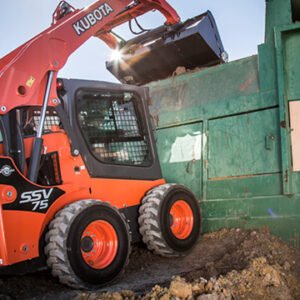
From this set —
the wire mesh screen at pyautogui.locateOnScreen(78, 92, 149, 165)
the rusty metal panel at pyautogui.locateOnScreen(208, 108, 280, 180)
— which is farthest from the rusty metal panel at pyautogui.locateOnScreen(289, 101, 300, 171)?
the wire mesh screen at pyautogui.locateOnScreen(78, 92, 149, 165)

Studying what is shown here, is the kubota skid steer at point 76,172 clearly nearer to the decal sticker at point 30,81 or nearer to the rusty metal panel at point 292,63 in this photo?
the decal sticker at point 30,81

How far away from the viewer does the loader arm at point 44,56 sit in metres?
3.09

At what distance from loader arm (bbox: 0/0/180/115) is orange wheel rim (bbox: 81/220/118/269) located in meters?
1.11

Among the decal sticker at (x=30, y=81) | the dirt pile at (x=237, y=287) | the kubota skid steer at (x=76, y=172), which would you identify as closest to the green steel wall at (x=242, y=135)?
the kubota skid steer at (x=76, y=172)

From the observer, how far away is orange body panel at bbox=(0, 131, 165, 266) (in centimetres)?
282

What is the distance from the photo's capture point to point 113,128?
12.8ft

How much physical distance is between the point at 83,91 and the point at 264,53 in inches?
86.4

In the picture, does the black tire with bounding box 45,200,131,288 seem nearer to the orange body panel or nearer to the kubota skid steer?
the kubota skid steer

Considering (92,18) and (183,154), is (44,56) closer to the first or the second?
(92,18)

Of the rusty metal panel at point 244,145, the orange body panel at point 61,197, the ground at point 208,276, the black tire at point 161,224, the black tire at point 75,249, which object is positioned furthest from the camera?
the rusty metal panel at point 244,145

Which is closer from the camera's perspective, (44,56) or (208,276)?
(208,276)

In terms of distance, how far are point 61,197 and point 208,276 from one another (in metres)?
1.31

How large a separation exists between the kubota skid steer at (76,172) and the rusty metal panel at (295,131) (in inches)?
46.0

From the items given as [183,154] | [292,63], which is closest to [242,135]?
[183,154]
